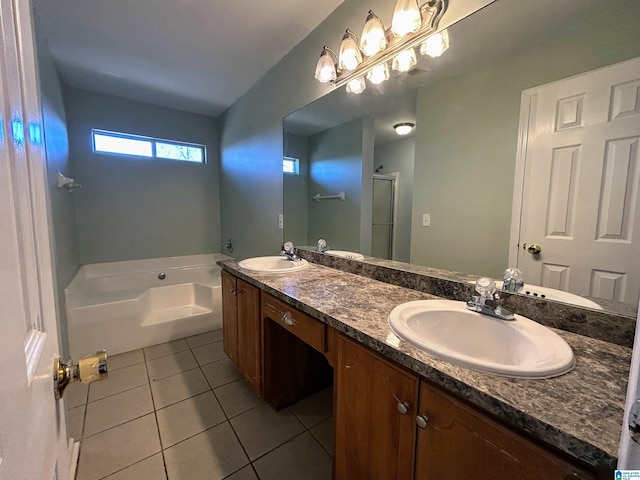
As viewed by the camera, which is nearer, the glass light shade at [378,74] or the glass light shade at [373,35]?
the glass light shade at [373,35]

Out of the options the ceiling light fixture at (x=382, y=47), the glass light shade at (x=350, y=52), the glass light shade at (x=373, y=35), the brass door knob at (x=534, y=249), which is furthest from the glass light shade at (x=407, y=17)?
the brass door knob at (x=534, y=249)

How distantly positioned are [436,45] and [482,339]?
1.28 metres

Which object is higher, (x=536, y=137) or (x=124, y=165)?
(x=124, y=165)

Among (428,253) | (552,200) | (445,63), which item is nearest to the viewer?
(552,200)

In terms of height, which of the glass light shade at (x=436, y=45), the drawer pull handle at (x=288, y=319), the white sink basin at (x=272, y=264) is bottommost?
the drawer pull handle at (x=288, y=319)

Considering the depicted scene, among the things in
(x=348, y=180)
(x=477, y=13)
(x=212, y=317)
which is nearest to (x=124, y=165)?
(x=212, y=317)

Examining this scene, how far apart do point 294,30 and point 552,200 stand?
6.23ft

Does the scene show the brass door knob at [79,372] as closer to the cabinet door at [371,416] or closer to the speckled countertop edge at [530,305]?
the cabinet door at [371,416]

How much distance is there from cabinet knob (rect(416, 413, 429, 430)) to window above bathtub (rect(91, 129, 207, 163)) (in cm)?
374

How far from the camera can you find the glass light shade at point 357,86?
1.63 m

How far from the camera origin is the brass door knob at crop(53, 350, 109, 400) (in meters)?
0.50

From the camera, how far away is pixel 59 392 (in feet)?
1.67

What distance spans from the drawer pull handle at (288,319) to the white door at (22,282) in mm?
791

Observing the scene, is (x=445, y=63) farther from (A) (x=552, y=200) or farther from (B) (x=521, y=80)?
(A) (x=552, y=200)
